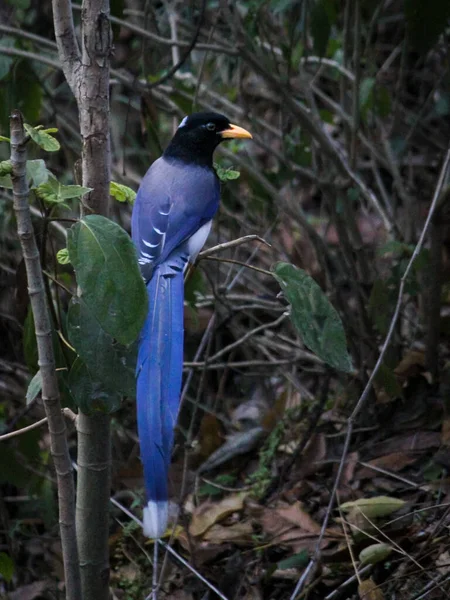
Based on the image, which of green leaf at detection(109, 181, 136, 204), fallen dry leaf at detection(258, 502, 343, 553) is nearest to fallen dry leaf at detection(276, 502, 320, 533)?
fallen dry leaf at detection(258, 502, 343, 553)

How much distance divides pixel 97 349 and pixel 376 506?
1448 millimetres

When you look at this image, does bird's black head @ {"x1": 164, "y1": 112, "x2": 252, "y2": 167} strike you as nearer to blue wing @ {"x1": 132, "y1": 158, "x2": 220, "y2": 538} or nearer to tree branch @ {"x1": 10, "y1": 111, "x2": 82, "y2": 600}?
blue wing @ {"x1": 132, "y1": 158, "x2": 220, "y2": 538}

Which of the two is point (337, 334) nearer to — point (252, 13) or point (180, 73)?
point (252, 13)

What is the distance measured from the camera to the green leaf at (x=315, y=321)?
78.5 inches

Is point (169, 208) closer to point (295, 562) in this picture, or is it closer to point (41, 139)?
point (41, 139)

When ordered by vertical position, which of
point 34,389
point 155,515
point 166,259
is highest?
point 166,259

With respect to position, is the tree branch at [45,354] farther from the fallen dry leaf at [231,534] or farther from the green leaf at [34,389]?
the fallen dry leaf at [231,534]

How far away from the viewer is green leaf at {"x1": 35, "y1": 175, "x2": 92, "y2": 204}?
190cm

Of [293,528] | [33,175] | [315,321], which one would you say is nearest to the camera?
[33,175]

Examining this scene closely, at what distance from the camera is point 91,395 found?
2033 millimetres

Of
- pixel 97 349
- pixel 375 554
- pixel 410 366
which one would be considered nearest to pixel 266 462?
pixel 410 366

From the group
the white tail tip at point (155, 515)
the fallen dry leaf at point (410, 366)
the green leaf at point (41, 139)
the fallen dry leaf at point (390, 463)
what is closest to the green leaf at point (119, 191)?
the green leaf at point (41, 139)

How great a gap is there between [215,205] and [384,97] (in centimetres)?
153

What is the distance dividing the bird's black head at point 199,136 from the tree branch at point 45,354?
1.40 meters
